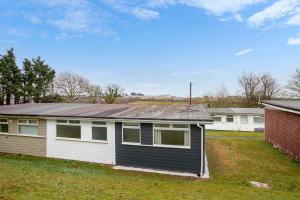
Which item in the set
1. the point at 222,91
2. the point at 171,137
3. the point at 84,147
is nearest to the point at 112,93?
the point at 222,91

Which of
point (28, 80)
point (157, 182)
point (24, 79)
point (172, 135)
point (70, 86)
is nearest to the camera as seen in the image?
point (157, 182)

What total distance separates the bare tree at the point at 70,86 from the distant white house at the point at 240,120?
25.8m

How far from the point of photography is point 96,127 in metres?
14.2

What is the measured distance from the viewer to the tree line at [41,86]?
133 ft

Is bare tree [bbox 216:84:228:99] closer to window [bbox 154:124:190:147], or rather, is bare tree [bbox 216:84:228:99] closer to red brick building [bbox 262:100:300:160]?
red brick building [bbox 262:100:300:160]

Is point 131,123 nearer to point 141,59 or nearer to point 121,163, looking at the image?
point 121,163

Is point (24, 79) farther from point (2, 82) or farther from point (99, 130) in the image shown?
point (99, 130)

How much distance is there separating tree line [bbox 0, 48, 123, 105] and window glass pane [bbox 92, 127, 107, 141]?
104ft

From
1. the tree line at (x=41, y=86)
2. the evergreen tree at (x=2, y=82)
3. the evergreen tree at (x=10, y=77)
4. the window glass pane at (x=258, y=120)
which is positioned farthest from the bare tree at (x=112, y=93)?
the window glass pane at (x=258, y=120)

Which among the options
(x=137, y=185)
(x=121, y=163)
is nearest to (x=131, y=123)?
(x=121, y=163)

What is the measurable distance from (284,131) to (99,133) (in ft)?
39.3

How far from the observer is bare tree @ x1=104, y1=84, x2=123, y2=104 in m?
49.3

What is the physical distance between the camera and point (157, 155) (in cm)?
1277

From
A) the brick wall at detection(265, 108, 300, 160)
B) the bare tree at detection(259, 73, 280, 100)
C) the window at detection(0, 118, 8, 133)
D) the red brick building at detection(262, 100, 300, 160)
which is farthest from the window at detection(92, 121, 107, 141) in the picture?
the bare tree at detection(259, 73, 280, 100)
